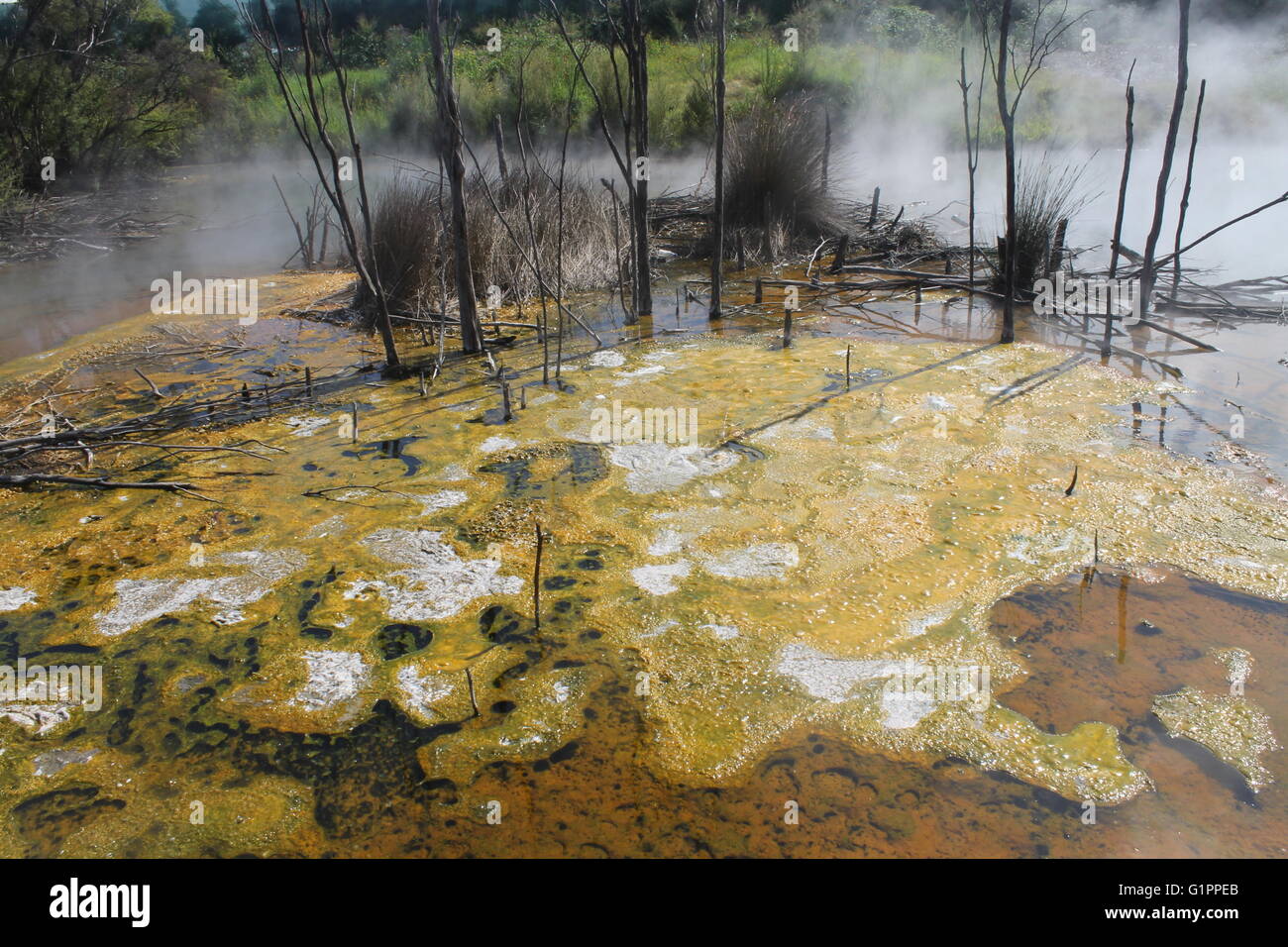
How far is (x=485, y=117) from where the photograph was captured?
14.0 meters

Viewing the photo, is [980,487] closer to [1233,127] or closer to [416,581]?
[416,581]

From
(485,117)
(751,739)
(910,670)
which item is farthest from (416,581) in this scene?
(485,117)

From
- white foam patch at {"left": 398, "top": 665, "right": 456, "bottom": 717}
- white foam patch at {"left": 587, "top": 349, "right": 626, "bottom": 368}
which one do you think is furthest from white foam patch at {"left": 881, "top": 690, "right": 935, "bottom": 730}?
white foam patch at {"left": 587, "top": 349, "right": 626, "bottom": 368}

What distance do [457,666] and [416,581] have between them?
20.1 inches

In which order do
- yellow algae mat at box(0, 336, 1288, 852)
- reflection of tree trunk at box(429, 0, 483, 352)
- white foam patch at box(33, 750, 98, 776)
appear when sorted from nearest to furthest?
→ white foam patch at box(33, 750, 98, 776)
yellow algae mat at box(0, 336, 1288, 852)
reflection of tree trunk at box(429, 0, 483, 352)

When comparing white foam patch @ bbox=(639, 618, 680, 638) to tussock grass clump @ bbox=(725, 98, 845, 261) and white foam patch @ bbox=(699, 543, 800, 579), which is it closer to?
white foam patch @ bbox=(699, 543, 800, 579)

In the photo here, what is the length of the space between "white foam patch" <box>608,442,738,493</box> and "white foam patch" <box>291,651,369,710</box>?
1.37 m

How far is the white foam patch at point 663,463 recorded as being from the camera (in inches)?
144

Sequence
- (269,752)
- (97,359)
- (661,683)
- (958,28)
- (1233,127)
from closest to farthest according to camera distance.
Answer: (269,752) < (661,683) < (97,359) < (1233,127) < (958,28)

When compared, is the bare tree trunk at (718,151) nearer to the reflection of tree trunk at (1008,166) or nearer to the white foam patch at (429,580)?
the reflection of tree trunk at (1008,166)

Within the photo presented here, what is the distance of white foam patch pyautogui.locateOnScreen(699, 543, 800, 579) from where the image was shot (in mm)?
3029

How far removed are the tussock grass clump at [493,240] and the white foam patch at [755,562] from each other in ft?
9.43

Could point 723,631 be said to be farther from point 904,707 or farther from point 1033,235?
point 1033,235
